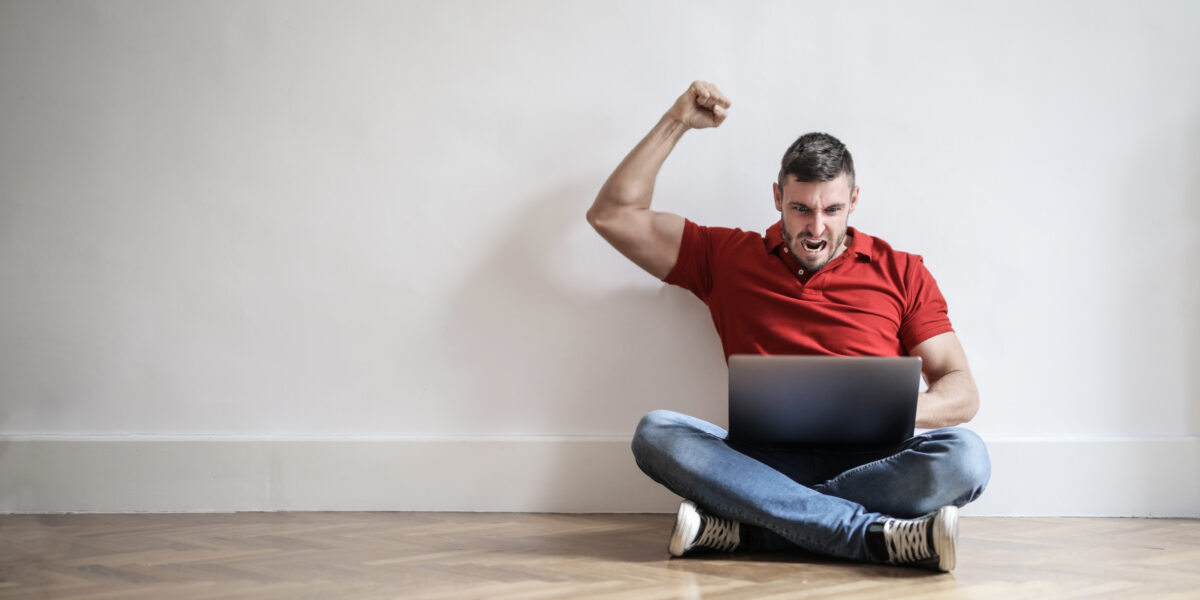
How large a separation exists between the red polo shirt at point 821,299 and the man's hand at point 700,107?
323 mm

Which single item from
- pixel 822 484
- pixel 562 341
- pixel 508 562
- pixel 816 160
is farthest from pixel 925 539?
pixel 562 341

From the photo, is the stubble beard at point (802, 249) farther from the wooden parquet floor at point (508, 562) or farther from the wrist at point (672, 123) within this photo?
the wooden parquet floor at point (508, 562)

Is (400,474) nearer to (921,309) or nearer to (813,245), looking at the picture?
(813,245)

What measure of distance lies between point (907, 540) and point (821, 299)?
0.68 m

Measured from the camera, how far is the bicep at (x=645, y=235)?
2355mm

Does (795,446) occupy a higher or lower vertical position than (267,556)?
higher

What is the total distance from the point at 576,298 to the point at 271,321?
2.83ft

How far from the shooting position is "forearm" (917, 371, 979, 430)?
209 cm

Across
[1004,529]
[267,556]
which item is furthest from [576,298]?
[1004,529]

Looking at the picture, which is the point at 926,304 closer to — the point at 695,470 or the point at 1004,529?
the point at 1004,529

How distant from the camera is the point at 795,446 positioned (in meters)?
1.99

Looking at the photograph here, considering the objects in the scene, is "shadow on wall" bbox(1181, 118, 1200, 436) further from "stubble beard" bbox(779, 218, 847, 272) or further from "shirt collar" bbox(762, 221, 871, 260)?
"stubble beard" bbox(779, 218, 847, 272)

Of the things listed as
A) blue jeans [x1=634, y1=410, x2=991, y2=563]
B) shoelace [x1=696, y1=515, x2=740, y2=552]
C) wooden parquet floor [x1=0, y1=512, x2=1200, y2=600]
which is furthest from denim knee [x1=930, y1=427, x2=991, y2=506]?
shoelace [x1=696, y1=515, x2=740, y2=552]

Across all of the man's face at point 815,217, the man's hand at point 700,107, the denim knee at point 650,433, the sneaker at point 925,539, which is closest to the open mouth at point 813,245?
the man's face at point 815,217
